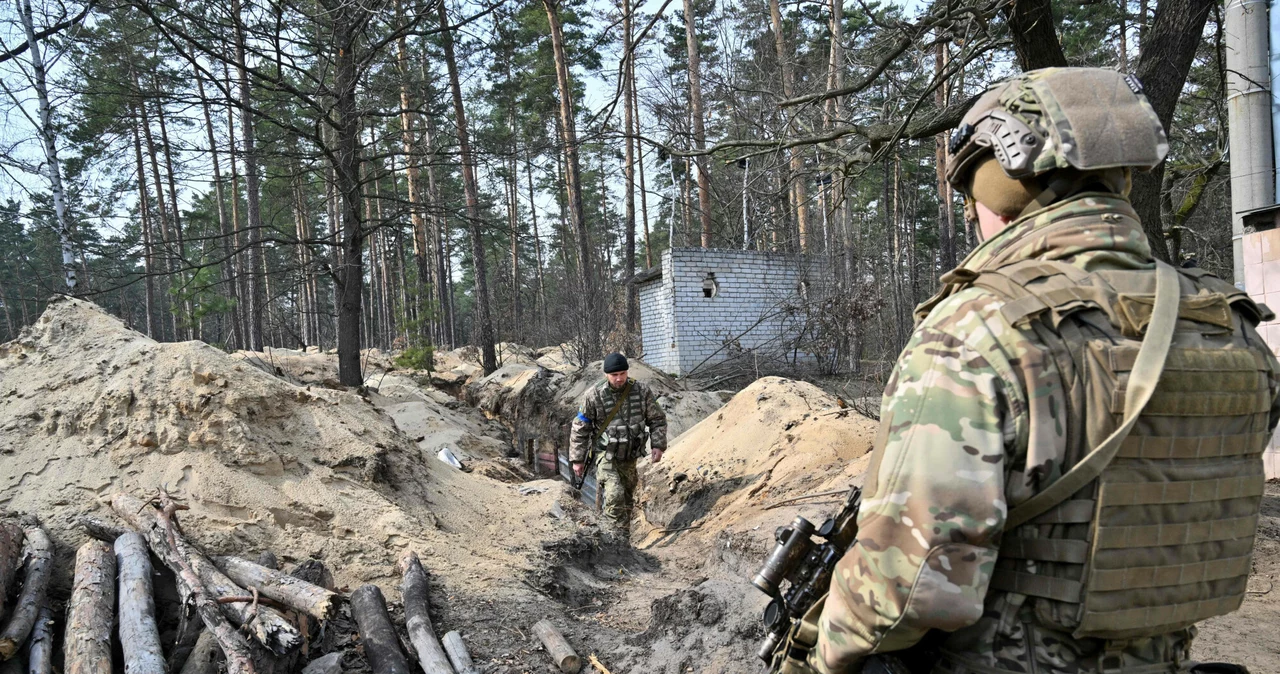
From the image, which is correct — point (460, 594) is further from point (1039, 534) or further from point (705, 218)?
point (705, 218)

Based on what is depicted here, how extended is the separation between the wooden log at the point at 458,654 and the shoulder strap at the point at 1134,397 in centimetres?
282

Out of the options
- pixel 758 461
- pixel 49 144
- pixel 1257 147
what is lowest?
pixel 758 461

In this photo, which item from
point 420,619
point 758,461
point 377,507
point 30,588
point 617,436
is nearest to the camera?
point 30,588

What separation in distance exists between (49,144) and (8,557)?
417 inches

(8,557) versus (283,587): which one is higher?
(8,557)

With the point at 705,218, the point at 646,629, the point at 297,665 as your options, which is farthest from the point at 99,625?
the point at 705,218

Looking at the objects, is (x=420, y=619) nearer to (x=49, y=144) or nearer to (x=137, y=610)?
(x=137, y=610)

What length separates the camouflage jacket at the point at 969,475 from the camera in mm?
1273

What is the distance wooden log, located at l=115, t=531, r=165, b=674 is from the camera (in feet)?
9.28

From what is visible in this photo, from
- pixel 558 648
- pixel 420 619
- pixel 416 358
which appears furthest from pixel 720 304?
pixel 420 619

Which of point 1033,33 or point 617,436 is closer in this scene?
point 1033,33

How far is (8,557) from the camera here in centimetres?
340

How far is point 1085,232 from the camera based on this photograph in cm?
139

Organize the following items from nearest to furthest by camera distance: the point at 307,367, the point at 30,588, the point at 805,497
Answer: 1. the point at 30,588
2. the point at 805,497
3. the point at 307,367
